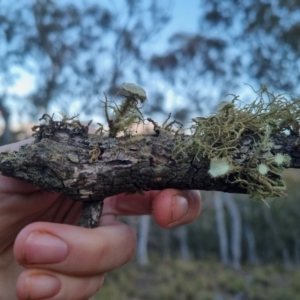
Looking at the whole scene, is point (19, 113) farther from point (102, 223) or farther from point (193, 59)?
point (102, 223)

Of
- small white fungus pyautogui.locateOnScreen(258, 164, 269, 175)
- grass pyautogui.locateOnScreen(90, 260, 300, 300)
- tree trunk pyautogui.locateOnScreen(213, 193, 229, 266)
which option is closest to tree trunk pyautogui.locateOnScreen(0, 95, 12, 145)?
grass pyautogui.locateOnScreen(90, 260, 300, 300)

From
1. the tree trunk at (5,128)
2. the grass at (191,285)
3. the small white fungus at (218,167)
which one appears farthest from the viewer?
the tree trunk at (5,128)

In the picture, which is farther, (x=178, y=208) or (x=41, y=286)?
(x=178, y=208)

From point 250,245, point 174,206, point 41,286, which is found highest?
point 250,245

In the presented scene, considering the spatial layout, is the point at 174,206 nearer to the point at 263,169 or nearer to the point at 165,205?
the point at 165,205

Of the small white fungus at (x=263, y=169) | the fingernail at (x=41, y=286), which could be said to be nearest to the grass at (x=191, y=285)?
the fingernail at (x=41, y=286)

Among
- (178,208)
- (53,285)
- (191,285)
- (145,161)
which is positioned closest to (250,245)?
(191,285)

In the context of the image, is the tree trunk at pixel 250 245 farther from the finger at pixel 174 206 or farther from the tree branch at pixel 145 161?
the tree branch at pixel 145 161
